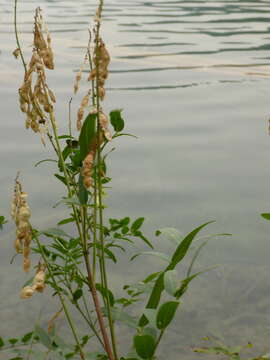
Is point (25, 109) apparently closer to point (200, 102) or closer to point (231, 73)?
point (200, 102)

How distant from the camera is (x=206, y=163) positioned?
13.3 feet

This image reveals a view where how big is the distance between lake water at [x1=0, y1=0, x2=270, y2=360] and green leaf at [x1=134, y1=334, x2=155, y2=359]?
83 cm

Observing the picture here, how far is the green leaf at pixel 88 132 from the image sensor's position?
1.46 meters

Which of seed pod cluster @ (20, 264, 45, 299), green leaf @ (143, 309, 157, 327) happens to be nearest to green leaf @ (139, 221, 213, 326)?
green leaf @ (143, 309, 157, 327)

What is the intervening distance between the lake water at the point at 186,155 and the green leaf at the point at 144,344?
0.83m

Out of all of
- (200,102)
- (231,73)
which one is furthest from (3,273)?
(231,73)

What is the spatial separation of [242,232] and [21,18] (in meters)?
7.85

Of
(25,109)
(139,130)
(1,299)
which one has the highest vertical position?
(25,109)

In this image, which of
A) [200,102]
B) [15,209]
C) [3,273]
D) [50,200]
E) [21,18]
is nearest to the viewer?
[15,209]

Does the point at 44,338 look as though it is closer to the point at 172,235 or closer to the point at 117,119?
the point at 172,235

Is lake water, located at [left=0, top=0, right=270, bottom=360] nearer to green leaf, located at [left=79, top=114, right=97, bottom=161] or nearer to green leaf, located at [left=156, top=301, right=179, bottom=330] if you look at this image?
green leaf, located at [left=156, top=301, right=179, bottom=330]

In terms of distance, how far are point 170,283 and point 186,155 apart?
2810 millimetres

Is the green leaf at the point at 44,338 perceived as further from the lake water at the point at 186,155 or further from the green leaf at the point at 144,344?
the lake water at the point at 186,155

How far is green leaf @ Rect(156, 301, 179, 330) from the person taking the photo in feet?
4.58
